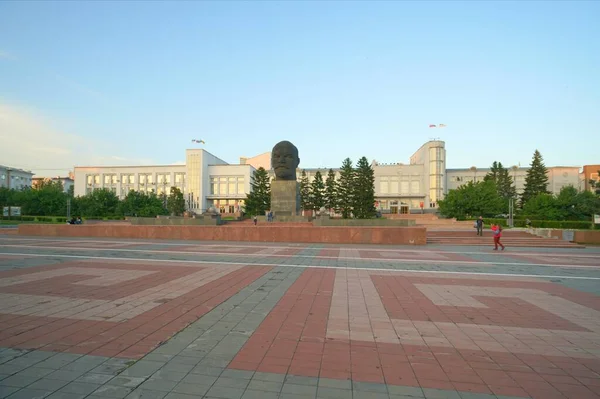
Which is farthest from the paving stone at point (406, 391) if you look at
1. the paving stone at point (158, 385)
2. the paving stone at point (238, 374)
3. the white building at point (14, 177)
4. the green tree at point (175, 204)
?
the white building at point (14, 177)

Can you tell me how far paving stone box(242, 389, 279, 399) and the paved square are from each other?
0.04ft

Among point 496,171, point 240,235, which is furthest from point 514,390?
point 496,171

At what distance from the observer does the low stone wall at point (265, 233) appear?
768 inches

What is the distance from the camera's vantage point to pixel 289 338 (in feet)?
14.2

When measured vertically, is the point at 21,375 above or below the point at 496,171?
below

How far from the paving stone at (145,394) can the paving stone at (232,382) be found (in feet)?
1.52

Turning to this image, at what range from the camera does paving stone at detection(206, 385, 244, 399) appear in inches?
115

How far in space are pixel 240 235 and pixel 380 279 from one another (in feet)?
42.5

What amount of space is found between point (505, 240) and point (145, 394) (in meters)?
23.1

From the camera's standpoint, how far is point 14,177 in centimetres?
9894

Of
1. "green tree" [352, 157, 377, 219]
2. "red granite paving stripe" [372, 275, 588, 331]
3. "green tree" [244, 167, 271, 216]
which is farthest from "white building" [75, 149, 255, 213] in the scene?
"red granite paving stripe" [372, 275, 588, 331]

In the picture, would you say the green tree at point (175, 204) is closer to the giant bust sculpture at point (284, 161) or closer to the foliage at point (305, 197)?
the foliage at point (305, 197)

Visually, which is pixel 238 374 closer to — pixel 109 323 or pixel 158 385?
pixel 158 385

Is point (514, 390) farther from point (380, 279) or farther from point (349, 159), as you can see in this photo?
point (349, 159)
